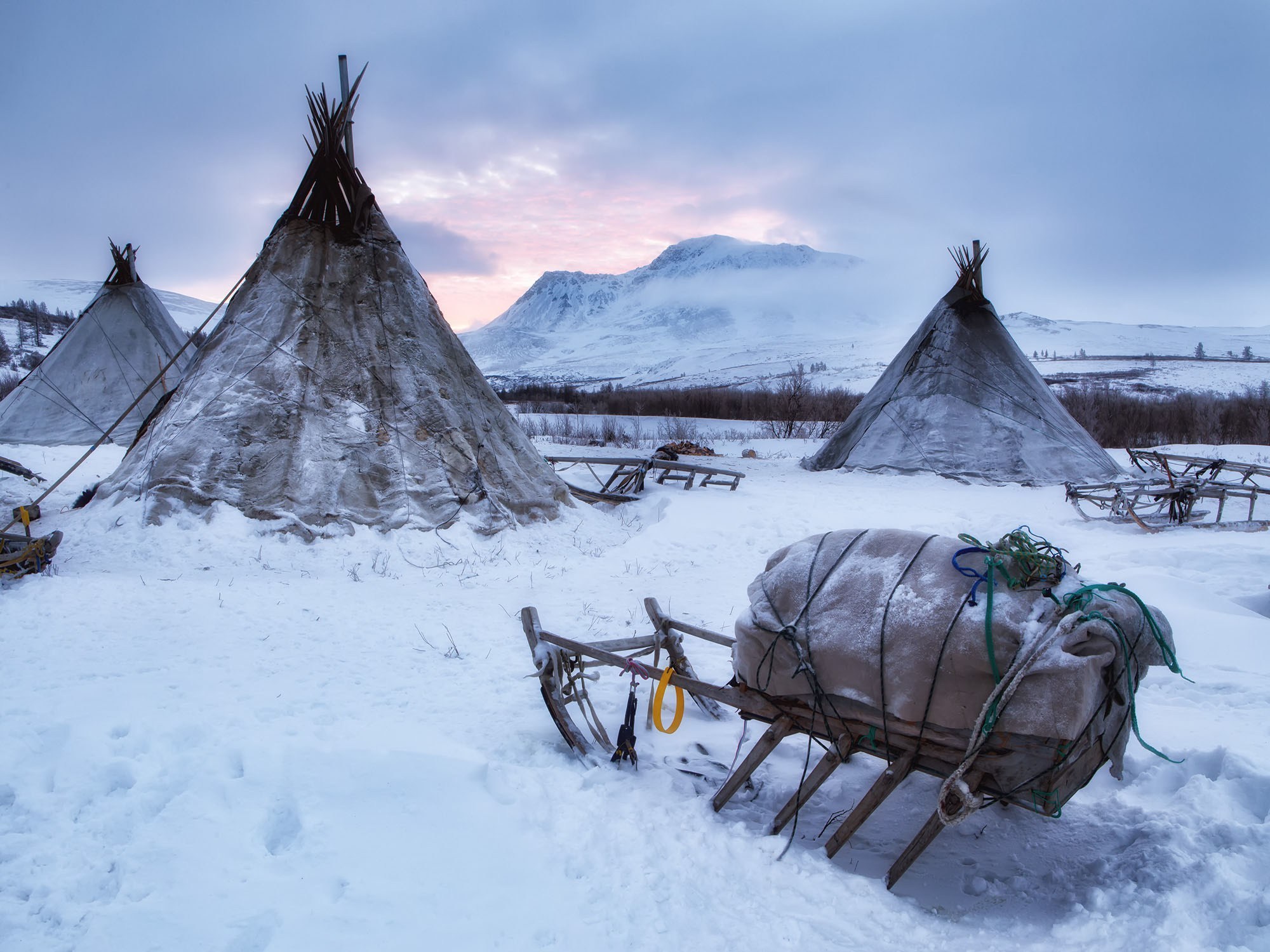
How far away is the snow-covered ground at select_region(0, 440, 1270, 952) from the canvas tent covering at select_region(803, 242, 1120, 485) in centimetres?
795

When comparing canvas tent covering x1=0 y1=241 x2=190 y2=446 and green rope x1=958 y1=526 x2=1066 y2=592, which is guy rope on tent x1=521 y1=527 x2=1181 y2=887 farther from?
canvas tent covering x1=0 y1=241 x2=190 y2=446

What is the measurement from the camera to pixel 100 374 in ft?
47.1

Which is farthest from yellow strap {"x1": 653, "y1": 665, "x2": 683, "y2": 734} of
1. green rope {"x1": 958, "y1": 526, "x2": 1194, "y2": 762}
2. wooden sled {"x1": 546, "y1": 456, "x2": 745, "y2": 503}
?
wooden sled {"x1": 546, "y1": 456, "x2": 745, "y2": 503}

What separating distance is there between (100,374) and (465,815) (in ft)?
49.2

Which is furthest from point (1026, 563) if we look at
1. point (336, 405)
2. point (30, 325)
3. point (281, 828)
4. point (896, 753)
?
point (30, 325)

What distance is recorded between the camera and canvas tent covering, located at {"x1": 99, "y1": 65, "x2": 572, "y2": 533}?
287 inches

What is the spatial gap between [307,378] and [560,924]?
6622 mm

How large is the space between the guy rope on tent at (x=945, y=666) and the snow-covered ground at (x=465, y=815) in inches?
14.6

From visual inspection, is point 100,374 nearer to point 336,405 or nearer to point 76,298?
point 336,405

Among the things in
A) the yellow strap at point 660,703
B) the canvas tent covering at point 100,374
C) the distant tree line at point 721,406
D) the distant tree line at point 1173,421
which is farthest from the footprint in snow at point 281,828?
the distant tree line at point 721,406

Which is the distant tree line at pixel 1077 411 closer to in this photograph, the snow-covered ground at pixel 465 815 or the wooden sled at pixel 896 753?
the snow-covered ground at pixel 465 815

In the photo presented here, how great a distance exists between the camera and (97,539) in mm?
6758

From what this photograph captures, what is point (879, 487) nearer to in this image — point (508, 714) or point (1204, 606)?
point (1204, 606)

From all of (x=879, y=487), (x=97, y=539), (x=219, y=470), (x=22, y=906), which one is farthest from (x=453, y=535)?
(x=879, y=487)
